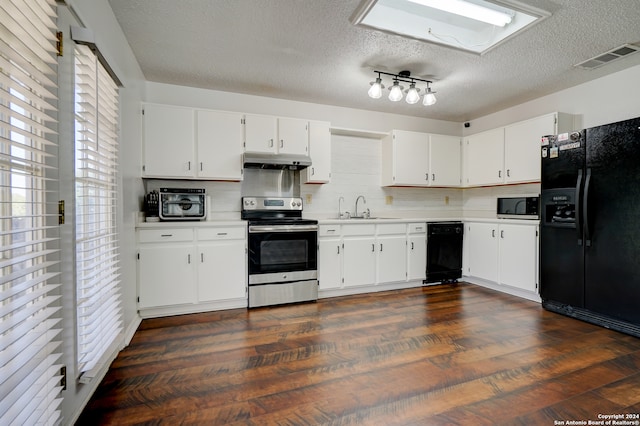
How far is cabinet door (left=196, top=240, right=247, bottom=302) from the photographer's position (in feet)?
10.5

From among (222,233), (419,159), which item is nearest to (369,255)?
(419,159)

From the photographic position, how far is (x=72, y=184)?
153 cm

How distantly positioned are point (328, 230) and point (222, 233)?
1215 millimetres

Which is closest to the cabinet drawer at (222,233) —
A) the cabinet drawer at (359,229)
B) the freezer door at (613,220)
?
the cabinet drawer at (359,229)

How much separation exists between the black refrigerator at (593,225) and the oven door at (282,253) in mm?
2522

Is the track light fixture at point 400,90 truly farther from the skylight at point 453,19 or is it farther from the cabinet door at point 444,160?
the cabinet door at point 444,160

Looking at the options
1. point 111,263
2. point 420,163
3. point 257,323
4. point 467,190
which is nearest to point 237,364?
point 257,323

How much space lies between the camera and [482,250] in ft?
13.7

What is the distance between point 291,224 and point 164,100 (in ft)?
6.73

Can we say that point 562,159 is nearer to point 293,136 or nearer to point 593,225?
point 593,225

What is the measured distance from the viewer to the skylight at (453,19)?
7.13ft

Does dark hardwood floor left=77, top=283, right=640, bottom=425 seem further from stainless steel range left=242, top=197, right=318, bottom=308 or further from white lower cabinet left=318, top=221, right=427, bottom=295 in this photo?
white lower cabinet left=318, top=221, right=427, bottom=295

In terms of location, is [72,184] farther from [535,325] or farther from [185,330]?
[535,325]

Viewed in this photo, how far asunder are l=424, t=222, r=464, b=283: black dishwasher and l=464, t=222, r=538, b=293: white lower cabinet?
13cm
